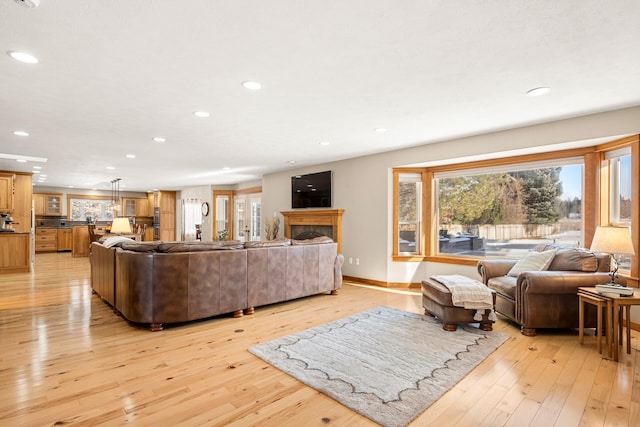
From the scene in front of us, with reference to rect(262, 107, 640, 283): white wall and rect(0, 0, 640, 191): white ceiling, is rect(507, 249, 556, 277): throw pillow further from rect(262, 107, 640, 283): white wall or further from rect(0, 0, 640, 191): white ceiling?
rect(0, 0, 640, 191): white ceiling

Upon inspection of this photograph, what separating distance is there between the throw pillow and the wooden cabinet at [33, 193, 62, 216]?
13.8 metres

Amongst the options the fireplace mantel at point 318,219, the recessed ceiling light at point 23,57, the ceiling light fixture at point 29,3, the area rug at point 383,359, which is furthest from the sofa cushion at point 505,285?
the recessed ceiling light at point 23,57

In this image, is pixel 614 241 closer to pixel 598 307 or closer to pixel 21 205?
pixel 598 307

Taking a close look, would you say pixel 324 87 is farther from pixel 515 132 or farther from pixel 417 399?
pixel 515 132

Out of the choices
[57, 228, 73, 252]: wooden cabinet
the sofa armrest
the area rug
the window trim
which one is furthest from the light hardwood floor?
[57, 228, 73, 252]: wooden cabinet

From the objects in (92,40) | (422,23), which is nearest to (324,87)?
(422,23)

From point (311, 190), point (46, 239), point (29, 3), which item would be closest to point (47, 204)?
point (46, 239)

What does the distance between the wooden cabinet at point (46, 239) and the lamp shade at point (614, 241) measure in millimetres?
13900

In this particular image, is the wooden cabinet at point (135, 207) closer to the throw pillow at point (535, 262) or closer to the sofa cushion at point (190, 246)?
the sofa cushion at point (190, 246)

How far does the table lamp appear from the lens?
2.82 m

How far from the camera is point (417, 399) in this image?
2156 mm

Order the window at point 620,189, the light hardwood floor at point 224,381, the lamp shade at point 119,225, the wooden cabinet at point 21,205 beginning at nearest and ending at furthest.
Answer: the light hardwood floor at point 224,381 → the window at point 620,189 → the lamp shade at point 119,225 → the wooden cabinet at point 21,205

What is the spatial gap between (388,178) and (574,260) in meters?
2.90

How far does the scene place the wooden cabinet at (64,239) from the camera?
36.5 feet
